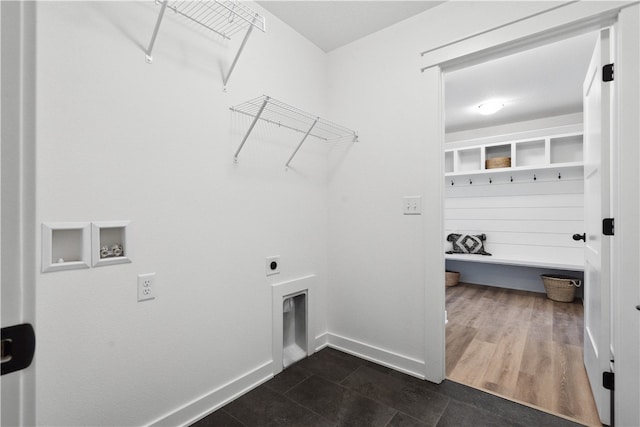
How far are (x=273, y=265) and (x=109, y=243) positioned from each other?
38.5 inches

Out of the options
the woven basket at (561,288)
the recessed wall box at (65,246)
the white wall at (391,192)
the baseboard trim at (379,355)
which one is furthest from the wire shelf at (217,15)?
the woven basket at (561,288)

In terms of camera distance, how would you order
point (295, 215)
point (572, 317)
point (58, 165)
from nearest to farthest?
point (58, 165) → point (295, 215) → point (572, 317)

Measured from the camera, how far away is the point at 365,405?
5.62 ft

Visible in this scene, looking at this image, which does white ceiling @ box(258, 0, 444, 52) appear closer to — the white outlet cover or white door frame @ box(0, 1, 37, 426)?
the white outlet cover

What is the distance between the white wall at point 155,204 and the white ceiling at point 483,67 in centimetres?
31

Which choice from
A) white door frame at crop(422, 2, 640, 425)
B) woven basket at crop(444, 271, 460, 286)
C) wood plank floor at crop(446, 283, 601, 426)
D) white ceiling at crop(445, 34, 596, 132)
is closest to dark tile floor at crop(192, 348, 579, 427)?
wood plank floor at crop(446, 283, 601, 426)

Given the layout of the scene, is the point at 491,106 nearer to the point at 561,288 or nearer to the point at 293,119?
the point at 561,288

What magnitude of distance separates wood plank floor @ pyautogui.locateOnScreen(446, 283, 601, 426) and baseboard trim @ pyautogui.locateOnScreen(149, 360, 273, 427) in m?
1.26

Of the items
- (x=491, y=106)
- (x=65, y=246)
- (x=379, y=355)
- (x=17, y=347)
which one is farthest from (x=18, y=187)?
(x=491, y=106)

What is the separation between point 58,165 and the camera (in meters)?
1.16

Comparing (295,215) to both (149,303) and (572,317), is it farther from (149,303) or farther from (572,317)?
(572,317)

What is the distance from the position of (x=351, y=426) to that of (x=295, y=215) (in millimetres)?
1335

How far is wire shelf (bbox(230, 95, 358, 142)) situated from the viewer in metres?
1.85

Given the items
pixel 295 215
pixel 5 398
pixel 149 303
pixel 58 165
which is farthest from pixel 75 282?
pixel 295 215
